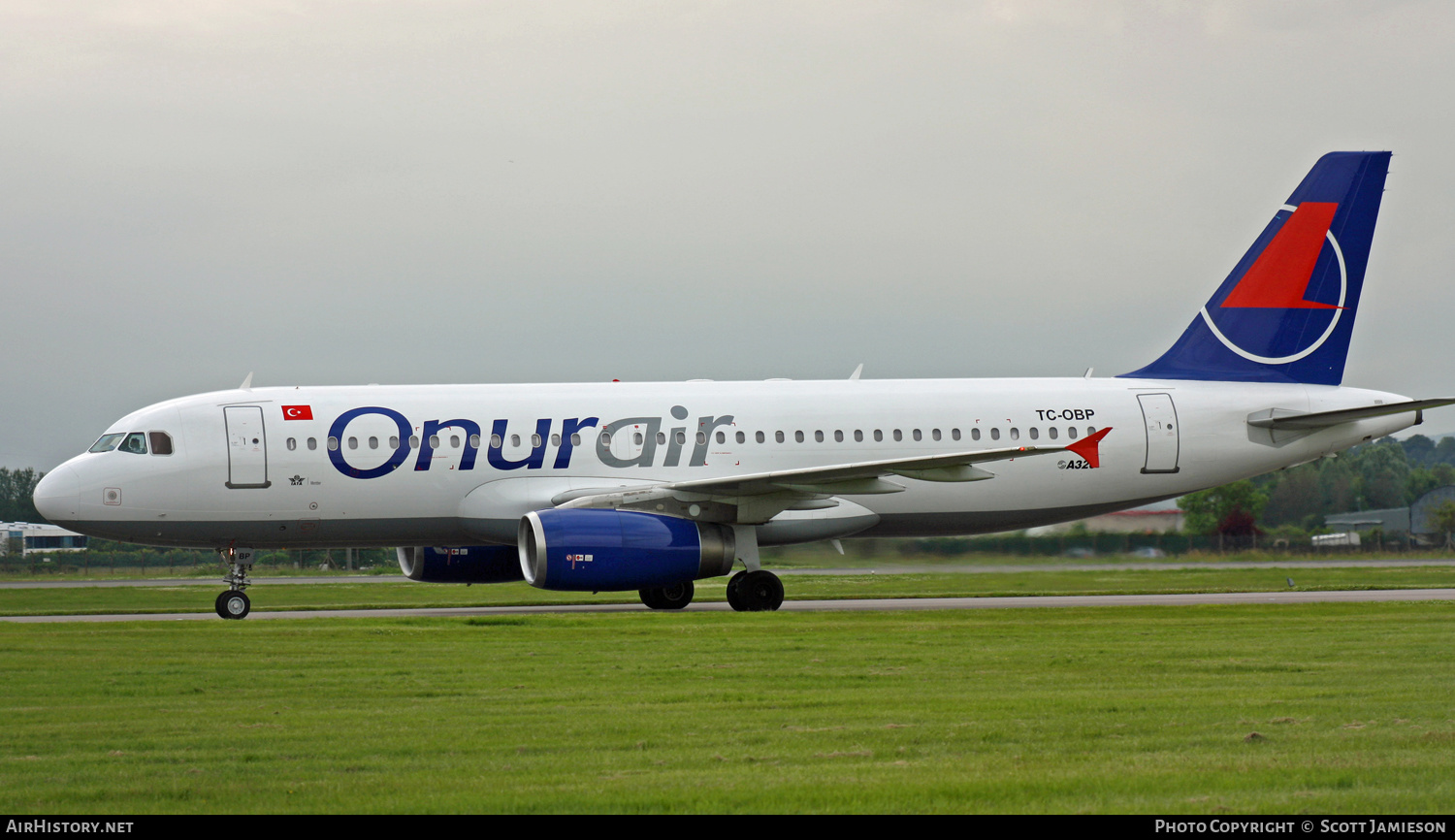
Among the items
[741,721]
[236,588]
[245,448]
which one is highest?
[245,448]

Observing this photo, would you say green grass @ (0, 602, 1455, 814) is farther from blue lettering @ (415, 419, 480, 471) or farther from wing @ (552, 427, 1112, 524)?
blue lettering @ (415, 419, 480, 471)

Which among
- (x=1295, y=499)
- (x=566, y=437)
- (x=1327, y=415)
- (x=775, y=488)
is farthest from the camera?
(x=1295, y=499)

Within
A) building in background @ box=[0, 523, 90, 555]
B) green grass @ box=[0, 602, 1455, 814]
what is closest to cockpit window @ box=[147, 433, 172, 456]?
green grass @ box=[0, 602, 1455, 814]

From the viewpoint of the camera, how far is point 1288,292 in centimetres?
2538

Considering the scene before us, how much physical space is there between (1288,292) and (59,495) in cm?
2002

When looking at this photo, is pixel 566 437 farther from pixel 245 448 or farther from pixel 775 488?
pixel 245 448

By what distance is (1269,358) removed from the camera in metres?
25.3

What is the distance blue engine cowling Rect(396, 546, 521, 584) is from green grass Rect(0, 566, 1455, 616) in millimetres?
537

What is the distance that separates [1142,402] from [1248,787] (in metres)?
17.7

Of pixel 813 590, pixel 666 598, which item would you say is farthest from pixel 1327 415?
pixel 666 598

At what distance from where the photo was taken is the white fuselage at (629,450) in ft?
70.9

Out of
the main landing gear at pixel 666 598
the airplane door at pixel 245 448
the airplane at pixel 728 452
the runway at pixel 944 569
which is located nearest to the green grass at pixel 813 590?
the runway at pixel 944 569

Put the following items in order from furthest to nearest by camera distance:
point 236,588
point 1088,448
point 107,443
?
point 107,443, point 236,588, point 1088,448

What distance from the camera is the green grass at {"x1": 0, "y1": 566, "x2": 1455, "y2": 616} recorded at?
25344mm
